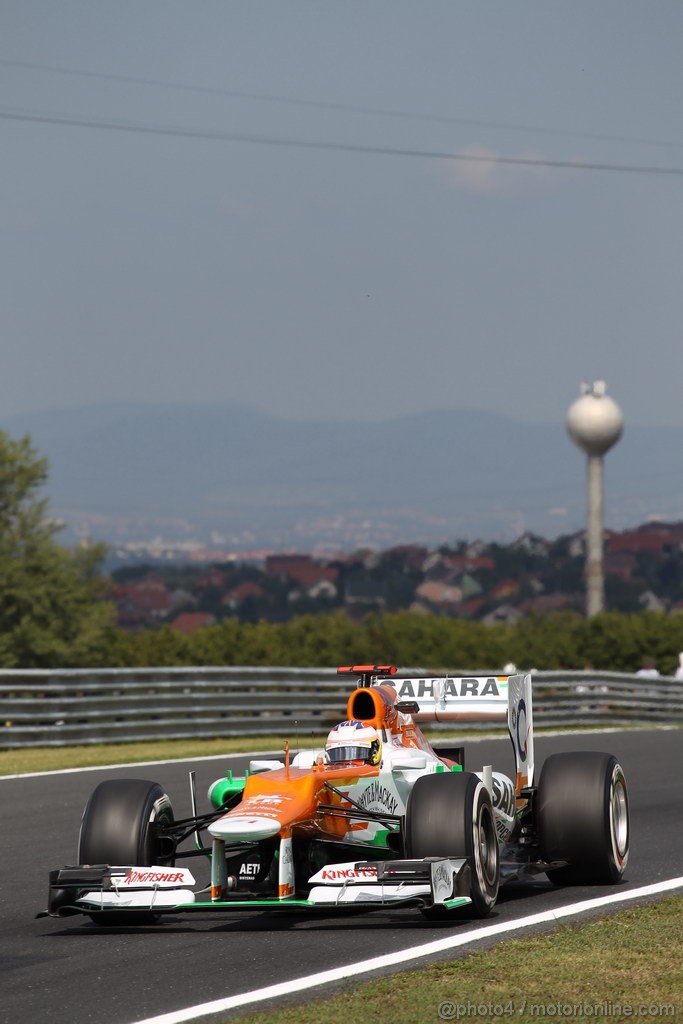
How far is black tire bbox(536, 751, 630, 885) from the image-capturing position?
384 inches

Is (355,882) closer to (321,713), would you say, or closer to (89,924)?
(89,924)

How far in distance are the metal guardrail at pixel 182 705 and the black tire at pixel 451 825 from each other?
13194 mm

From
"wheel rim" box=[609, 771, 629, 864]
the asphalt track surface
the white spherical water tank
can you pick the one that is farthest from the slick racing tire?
the white spherical water tank

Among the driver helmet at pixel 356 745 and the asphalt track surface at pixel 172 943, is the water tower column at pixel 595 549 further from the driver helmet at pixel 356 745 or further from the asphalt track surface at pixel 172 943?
the driver helmet at pixel 356 745

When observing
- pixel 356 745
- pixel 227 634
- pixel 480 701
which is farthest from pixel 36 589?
pixel 356 745

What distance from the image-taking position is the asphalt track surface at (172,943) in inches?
273

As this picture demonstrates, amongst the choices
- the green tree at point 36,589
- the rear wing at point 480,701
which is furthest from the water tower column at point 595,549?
the rear wing at point 480,701

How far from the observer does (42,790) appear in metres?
16.2

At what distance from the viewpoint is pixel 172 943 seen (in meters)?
8.27

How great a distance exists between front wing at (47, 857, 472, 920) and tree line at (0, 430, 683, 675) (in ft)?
127

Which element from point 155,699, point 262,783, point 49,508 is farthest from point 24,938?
point 49,508

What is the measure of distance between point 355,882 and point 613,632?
256 feet

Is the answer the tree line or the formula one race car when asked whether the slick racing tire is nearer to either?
the formula one race car

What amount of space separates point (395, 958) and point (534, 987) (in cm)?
95
